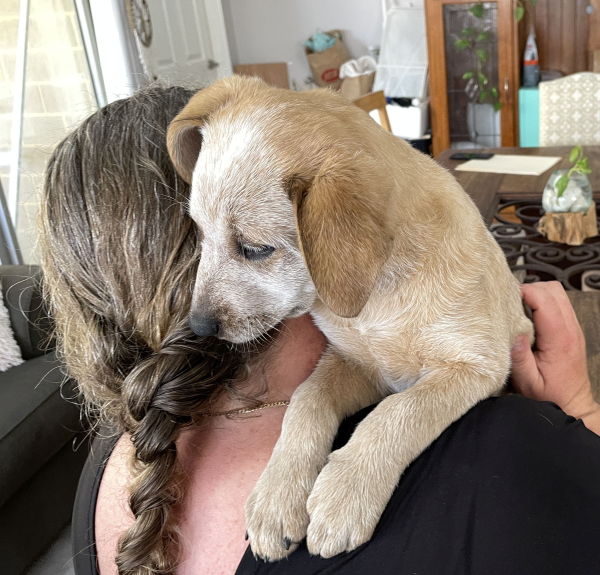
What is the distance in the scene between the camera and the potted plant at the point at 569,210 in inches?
79.0

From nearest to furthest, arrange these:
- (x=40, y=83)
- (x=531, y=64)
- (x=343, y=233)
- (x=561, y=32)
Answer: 1. (x=343, y=233)
2. (x=40, y=83)
3. (x=531, y=64)
4. (x=561, y=32)

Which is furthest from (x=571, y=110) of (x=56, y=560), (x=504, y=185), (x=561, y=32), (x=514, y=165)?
(x=56, y=560)

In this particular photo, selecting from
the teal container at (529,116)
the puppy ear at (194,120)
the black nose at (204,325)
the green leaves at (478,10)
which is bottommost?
the teal container at (529,116)

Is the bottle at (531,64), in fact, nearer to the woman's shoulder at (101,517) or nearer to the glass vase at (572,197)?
the glass vase at (572,197)

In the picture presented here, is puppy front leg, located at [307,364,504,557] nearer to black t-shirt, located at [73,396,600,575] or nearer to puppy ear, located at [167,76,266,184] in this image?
black t-shirt, located at [73,396,600,575]

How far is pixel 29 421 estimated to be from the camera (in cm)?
222

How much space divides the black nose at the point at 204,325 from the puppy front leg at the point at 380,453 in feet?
0.86

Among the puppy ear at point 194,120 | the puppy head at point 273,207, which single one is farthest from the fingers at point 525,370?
the puppy ear at point 194,120

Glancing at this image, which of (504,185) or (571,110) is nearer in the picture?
(504,185)

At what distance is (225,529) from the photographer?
32.4 inches

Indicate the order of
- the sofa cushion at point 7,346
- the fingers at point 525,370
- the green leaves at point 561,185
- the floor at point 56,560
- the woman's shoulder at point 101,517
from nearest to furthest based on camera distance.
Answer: the woman's shoulder at point 101,517 < the fingers at point 525,370 < the green leaves at point 561,185 < the floor at point 56,560 < the sofa cushion at point 7,346

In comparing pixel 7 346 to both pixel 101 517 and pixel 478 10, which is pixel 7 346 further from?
pixel 478 10

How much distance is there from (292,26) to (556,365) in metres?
5.68

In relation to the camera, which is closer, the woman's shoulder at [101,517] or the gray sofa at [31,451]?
the woman's shoulder at [101,517]
